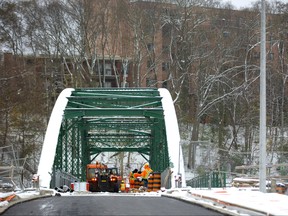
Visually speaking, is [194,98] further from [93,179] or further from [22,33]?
[93,179]

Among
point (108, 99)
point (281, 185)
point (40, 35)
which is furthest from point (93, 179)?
point (40, 35)

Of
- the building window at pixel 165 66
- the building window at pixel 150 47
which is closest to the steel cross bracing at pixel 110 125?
the building window at pixel 150 47

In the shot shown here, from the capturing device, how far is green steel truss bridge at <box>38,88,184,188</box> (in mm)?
28906

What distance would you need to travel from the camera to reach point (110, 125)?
43.1 meters

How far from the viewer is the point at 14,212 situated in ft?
41.1

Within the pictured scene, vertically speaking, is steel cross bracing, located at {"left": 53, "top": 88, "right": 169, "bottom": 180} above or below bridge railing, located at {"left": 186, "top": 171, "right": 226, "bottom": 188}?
above

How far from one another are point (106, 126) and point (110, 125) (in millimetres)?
340

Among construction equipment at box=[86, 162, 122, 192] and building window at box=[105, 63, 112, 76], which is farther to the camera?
building window at box=[105, 63, 112, 76]

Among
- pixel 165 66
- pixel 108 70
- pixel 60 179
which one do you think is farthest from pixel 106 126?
pixel 108 70

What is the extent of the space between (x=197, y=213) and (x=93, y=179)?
21.5 meters

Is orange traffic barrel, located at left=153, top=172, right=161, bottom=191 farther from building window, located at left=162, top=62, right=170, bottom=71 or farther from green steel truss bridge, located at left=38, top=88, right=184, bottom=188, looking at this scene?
building window, located at left=162, top=62, right=170, bottom=71

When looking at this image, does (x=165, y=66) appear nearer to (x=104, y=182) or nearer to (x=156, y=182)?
(x=104, y=182)

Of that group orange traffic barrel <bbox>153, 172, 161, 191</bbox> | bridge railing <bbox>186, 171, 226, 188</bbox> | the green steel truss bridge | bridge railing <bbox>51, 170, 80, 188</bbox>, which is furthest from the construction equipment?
bridge railing <bbox>186, 171, 226, 188</bbox>

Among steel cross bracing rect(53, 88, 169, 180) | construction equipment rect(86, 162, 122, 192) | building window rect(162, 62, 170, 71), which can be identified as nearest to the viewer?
construction equipment rect(86, 162, 122, 192)
